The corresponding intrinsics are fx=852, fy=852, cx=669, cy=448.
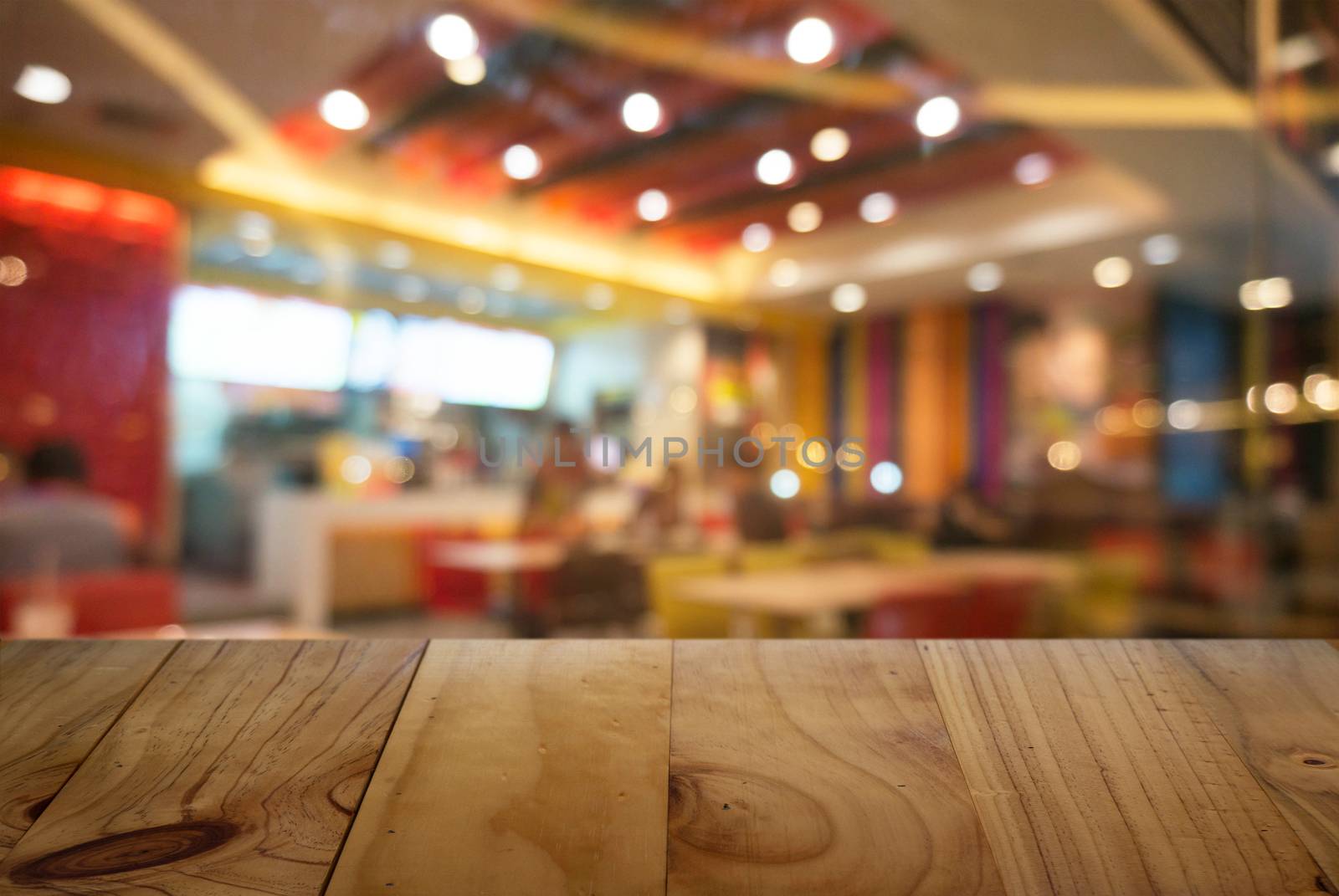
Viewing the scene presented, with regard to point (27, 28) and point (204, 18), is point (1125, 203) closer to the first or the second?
point (204, 18)

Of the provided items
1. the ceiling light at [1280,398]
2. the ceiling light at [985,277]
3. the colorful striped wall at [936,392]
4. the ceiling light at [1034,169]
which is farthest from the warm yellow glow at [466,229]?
the ceiling light at [1280,398]

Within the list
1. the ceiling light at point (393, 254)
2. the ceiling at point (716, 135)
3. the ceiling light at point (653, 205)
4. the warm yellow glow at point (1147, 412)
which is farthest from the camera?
the warm yellow glow at point (1147, 412)

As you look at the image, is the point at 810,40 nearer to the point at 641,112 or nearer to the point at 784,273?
the point at 641,112

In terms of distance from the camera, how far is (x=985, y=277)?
5.11 metres

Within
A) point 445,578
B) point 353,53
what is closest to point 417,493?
point 445,578

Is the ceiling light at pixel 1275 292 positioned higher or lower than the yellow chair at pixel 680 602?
higher

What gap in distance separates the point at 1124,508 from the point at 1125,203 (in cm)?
174

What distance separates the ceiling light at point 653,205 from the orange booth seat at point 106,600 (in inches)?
105

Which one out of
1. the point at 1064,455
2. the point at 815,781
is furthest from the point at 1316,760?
the point at 1064,455

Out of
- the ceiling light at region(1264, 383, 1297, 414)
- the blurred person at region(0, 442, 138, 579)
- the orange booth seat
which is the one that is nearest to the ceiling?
Result: the ceiling light at region(1264, 383, 1297, 414)

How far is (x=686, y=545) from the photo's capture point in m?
3.48

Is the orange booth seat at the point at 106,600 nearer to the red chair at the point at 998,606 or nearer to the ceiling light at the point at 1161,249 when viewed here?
the red chair at the point at 998,606

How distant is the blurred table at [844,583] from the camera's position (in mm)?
2490

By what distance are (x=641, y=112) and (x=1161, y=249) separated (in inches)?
137
